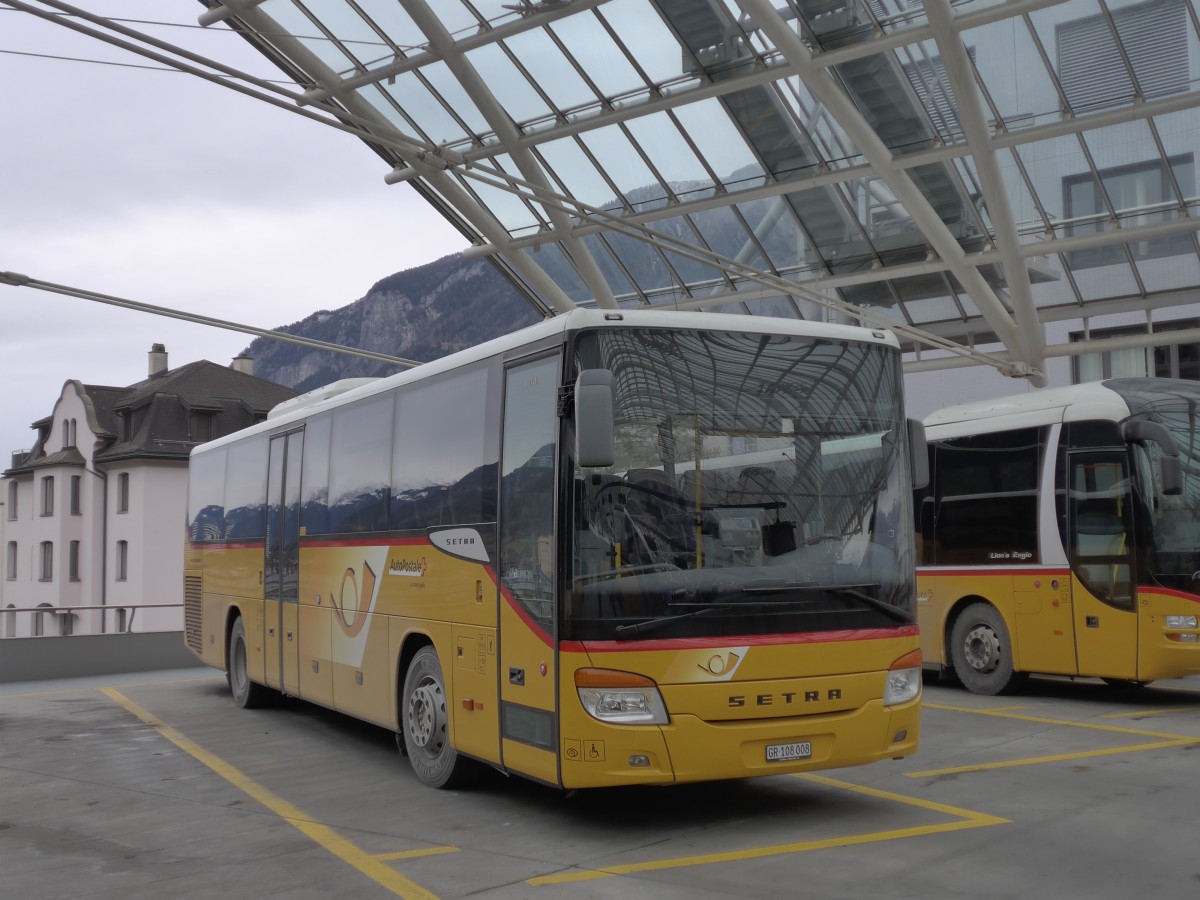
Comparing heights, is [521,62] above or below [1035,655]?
above

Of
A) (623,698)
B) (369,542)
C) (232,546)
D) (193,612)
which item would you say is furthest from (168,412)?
(623,698)

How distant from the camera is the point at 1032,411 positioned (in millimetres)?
14531

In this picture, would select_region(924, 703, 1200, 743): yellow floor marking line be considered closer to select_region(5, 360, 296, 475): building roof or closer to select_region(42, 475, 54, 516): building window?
select_region(5, 360, 296, 475): building roof

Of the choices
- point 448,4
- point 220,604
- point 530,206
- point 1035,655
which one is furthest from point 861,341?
point 530,206

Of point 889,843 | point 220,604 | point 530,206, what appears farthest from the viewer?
point 530,206

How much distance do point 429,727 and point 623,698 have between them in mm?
2543

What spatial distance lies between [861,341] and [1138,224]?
1687 cm

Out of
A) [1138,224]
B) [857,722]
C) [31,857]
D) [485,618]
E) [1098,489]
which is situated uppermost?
[1138,224]

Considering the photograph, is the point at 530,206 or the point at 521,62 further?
the point at 530,206

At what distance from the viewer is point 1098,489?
13.6 metres

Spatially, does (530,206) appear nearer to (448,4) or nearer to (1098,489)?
(448,4)

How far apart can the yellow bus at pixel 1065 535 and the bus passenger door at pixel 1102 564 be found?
0.01 m

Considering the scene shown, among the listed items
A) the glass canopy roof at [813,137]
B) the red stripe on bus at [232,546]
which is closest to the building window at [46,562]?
the glass canopy roof at [813,137]

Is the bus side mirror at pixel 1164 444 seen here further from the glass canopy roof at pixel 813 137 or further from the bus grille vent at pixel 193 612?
the bus grille vent at pixel 193 612
